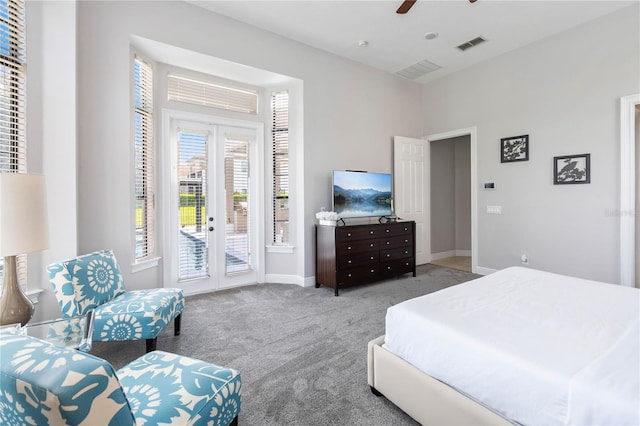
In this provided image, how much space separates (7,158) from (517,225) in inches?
228

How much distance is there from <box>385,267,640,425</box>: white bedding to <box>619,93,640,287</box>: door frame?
204cm

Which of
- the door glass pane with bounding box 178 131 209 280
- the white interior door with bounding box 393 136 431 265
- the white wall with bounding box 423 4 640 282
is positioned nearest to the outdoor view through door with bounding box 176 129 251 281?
the door glass pane with bounding box 178 131 209 280

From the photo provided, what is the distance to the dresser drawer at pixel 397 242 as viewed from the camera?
4.32 m

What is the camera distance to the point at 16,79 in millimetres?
2328

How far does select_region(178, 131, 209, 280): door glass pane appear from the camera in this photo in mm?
3801

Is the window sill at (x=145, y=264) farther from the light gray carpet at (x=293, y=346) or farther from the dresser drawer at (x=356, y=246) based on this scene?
the dresser drawer at (x=356, y=246)

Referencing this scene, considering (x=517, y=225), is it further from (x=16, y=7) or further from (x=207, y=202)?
(x=16, y=7)

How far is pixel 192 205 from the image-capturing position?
3.86m

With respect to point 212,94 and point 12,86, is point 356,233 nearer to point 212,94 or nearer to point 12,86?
point 212,94

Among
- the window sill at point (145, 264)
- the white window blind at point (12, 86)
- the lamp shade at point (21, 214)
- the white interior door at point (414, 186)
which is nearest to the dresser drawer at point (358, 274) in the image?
the white interior door at point (414, 186)


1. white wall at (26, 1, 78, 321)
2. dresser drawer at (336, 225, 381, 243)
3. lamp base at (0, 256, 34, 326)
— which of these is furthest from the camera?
dresser drawer at (336, 225, 381, 243)

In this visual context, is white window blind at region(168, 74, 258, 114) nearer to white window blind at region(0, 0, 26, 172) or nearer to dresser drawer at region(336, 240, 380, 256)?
white window blind at region(0, 0, 26, 172)

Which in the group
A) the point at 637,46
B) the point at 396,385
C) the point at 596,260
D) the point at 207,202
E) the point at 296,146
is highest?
the point at 637,46

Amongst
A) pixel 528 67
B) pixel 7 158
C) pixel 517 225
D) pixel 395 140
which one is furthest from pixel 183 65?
pixel 517 225
